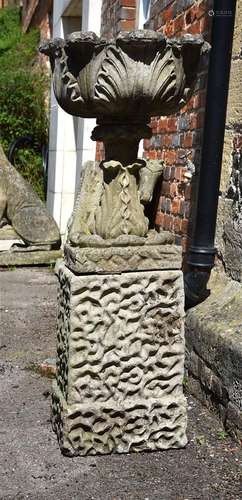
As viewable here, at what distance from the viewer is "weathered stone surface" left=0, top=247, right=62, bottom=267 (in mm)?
6844

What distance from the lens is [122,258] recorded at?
9.25ft

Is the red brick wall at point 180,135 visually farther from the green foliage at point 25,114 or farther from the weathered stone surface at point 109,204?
the green foliage at point 25,114

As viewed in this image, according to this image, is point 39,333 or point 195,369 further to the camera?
point 39,333

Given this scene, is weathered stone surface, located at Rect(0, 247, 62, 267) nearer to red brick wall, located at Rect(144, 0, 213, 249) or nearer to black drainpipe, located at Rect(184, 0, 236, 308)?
red brick wall, located at Rect(144, 0, 213, 249)

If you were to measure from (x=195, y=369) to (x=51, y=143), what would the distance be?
6247mm

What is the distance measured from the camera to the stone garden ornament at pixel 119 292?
9.08 ft

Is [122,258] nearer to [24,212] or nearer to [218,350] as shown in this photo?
[218,350]

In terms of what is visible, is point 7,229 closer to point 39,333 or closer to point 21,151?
point 39,333

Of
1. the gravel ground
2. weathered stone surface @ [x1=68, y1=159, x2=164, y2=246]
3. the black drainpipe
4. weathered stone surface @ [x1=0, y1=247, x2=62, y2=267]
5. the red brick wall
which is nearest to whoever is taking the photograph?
the gravel ground

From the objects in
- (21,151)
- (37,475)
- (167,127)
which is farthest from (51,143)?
(37,475)

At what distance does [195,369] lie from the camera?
351 centimetres

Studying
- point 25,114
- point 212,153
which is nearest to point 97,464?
point 212,153

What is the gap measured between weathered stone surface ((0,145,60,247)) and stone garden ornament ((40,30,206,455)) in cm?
397

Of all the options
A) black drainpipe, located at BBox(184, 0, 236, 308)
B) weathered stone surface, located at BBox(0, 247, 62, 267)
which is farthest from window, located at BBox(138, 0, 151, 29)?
weathered stone surface, located at BBox(0, 247, 62, 267)
